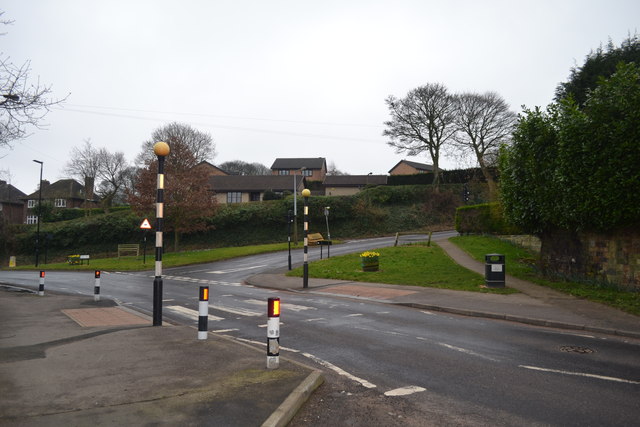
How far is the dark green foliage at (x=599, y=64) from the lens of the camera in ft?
71.6

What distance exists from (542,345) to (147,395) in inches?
257

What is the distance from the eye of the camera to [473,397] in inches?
196

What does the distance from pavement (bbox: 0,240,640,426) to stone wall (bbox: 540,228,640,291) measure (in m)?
2.62

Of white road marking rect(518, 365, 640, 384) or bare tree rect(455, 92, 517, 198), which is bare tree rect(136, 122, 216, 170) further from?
white road marking rect(518, 365, 640, 384)

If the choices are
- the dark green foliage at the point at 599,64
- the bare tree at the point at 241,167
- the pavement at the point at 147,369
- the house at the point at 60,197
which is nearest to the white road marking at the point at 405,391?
the pavement at the point at 147,369

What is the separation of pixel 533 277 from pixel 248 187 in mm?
53928

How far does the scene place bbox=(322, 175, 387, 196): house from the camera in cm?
7336

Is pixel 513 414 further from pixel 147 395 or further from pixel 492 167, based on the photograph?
pixel 492 167

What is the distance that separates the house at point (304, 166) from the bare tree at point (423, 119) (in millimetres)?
40263

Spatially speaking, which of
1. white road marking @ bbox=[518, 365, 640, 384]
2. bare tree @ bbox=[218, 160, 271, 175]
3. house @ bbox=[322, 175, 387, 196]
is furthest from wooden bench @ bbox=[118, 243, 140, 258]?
bare tree @ bbox=[218, 160, 271, 175]

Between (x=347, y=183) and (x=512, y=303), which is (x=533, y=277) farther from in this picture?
(x=347, y=183)

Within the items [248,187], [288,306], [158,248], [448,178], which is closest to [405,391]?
[158,248]

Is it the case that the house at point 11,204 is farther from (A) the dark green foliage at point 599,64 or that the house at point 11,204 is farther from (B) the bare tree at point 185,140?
(A) the dark green foliage at point 599,64

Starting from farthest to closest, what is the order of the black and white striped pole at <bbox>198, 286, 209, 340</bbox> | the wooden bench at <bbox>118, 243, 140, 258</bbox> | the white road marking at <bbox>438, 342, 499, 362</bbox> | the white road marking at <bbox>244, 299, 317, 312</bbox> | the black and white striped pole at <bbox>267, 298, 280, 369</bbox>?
the wooden bench at <bbox>118, 243, 140, 258</bbox> < the white road marking at <bbox>244, 299, 317, 312</bbox> < the black and white striped pole at <bbox>198, 286, 209, 340</bbox> < the white road marking at <bbox>438, 342, 499, 362</bbox> < the black and white striped pole at <bbox>267, 298, 280, 369</bbox>
